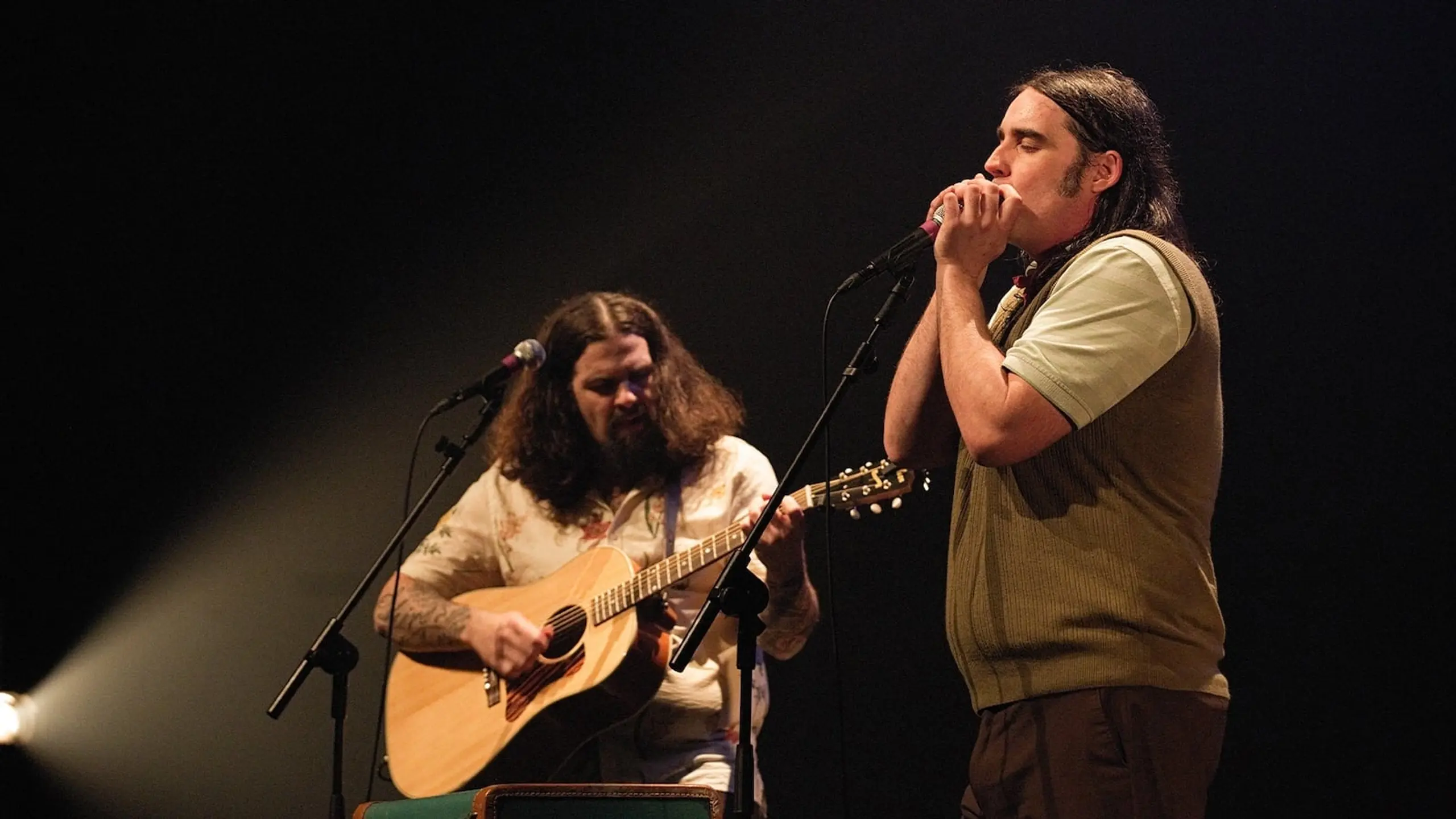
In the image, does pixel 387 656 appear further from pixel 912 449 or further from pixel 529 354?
pixel 912 449

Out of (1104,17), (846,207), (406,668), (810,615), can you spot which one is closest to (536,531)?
(406,668)

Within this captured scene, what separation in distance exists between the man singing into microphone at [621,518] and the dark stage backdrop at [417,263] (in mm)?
265

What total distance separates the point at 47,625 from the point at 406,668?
140cm

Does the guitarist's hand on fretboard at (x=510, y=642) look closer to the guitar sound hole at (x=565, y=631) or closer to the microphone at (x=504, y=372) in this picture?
the guitar sound hole at (x=565, y=631)

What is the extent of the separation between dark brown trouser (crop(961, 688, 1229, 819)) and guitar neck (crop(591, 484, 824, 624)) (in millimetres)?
1225

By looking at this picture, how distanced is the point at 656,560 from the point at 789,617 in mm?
359

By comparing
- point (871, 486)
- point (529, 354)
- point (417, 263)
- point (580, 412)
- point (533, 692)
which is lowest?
point (533, 692)

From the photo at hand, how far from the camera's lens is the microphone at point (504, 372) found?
2881 mm

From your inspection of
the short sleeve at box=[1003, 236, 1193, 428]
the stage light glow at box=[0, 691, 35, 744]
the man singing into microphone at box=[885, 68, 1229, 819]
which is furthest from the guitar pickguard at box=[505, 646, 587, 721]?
the stage light glow at box=[0, 691, 35, 744]

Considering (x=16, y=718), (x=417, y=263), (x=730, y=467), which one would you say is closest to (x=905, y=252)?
(x=730, y=467)

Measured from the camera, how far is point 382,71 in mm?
4082

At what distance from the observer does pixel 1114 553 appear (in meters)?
1.63

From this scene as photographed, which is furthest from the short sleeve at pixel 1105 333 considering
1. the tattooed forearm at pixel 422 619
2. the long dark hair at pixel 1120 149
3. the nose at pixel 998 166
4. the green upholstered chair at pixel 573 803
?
the tattooed forearm at pixel 422 619

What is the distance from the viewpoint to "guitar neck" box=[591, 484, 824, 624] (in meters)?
2.86
